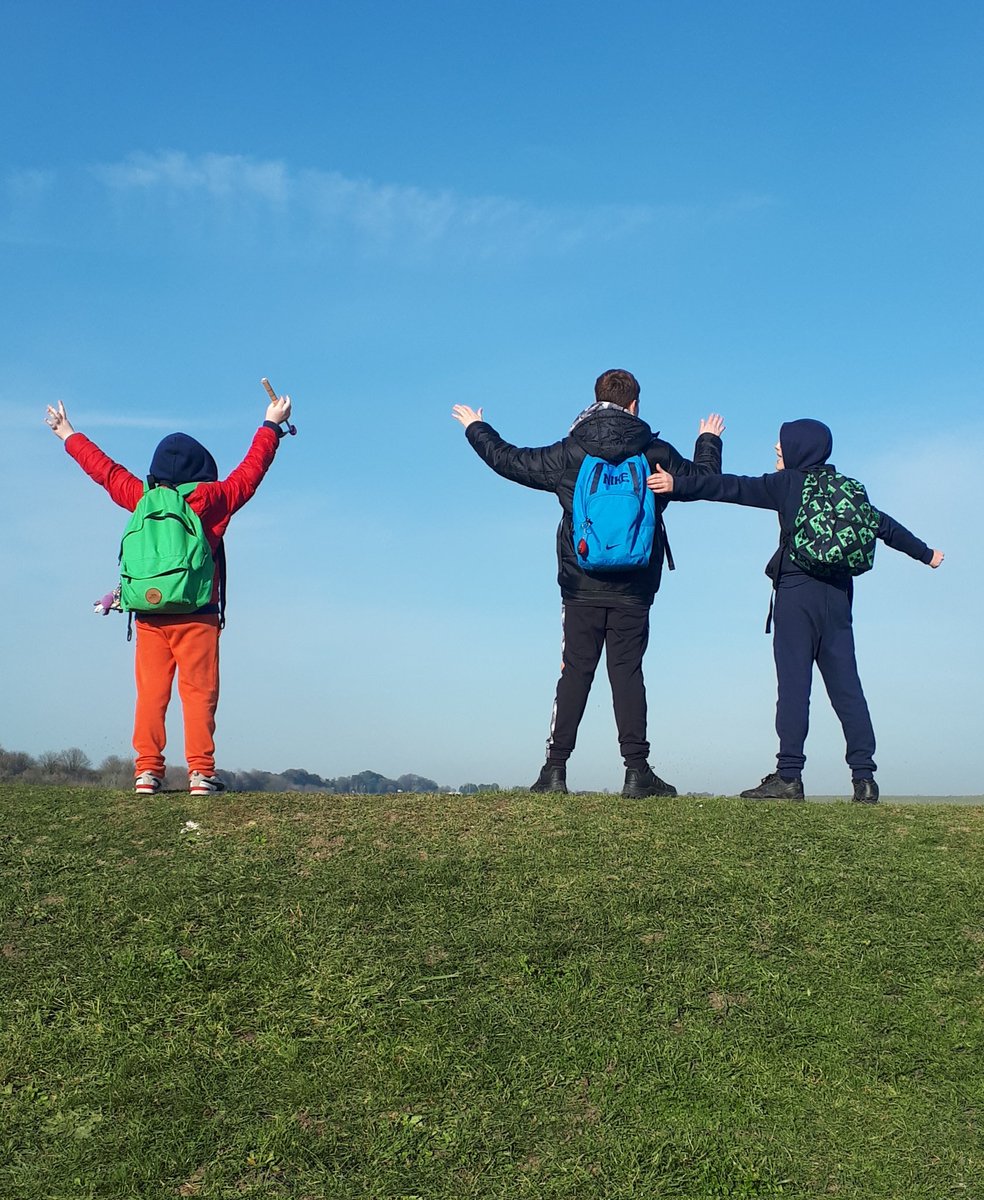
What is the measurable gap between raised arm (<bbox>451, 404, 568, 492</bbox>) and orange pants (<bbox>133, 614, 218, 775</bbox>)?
2.44m

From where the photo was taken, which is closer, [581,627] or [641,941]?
[641,941]

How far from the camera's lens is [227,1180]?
4.82 m

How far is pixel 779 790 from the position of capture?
29.5 ft

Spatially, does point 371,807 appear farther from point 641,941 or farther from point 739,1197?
point 739,1197

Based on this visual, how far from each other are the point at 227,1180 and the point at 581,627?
4.76 metres

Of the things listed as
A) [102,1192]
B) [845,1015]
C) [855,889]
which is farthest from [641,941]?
[102,1192]

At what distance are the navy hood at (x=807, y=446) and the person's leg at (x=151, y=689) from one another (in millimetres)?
5132

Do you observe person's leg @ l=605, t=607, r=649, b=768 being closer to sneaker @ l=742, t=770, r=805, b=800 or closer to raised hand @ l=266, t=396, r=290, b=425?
sneaker @ l=742, t=770, r=805, b=800

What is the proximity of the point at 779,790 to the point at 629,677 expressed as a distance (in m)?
1.53

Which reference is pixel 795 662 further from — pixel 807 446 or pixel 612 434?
pixel 612 434

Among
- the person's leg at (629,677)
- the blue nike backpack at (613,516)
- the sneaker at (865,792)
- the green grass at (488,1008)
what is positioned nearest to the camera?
the green grass at (488,1008)

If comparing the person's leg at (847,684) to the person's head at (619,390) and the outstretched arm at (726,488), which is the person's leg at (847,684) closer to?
the outstretched arm at (726,488)

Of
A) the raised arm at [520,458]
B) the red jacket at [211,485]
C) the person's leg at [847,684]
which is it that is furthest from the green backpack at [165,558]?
the person's leg at [847,684]

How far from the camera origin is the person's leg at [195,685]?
863 cm
